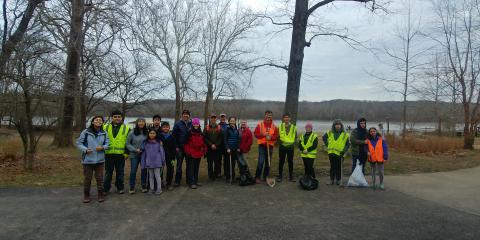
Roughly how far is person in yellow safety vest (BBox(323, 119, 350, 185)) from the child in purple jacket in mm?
4017

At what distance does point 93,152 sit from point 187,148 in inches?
82.0

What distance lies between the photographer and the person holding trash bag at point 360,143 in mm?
8453

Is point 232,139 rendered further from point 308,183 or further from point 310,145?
point 308,183

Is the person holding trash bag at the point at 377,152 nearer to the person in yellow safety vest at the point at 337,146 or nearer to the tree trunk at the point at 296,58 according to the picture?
the person in yellow safety vest at the point at 337,146

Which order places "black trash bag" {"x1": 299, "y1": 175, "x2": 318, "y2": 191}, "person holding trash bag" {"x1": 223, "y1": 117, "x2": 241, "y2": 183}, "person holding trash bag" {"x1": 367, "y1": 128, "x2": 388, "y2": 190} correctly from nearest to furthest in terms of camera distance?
"black trash bag" {"x1": 299, "y1": 175, "x2": 318, "y2": 191}
"person holding trash bag" {"x1": 367, "y1": 128, "x2": 388, "y2": 190}
"person holding trash bag" {"x1": 223, "y1": 117, "x2": 241, "y2": 183}

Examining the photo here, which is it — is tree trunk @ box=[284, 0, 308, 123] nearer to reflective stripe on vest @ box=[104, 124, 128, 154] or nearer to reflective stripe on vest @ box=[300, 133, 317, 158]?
reflective stripe on vest @ box=[300, 133, 317, 158]

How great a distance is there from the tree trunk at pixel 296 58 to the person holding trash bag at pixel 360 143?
17.1ft

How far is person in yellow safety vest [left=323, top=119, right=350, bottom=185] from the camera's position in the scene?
836cm

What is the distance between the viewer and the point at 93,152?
670 cm

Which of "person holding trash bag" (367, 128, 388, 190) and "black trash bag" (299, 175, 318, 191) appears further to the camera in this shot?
"person holding trash bag" (367, 128, 388, 190)

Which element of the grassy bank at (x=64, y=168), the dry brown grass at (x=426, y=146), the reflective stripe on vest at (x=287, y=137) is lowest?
the grassy bank at (x=64, y=168)

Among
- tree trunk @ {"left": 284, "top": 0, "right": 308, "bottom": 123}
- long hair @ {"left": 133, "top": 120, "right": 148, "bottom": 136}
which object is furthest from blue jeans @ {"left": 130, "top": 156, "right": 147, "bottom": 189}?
tree trunk @ {"left": 284, "top": 0, "right": 308, "bottom": 123}

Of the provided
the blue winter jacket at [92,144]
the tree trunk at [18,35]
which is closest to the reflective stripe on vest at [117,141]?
the blue winter jacket at [92,144]

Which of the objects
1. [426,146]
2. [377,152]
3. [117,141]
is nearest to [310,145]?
[377,152]
